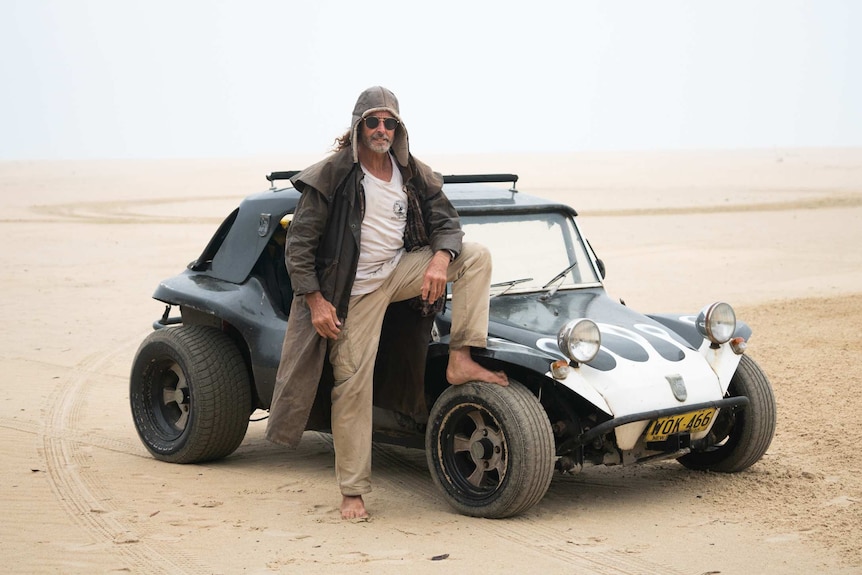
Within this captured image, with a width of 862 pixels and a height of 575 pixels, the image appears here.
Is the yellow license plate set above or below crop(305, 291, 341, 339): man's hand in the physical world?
below

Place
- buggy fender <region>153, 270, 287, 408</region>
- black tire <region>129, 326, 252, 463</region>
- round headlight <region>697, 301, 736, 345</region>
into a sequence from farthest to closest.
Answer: black tire <region>129, 326, 252, 463</region>
buggy fender <region>153, 270, 287, 408</region>
round headlight <region>697, 301, 736, 345</region>

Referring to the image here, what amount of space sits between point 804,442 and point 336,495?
9.90ft

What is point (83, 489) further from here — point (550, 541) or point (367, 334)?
point (550, 541)

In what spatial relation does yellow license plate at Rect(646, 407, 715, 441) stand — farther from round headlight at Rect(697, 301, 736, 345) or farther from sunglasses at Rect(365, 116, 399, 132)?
sunglasses at Rect(365, 116, 399, 132)

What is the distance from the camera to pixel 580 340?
5.81 meters

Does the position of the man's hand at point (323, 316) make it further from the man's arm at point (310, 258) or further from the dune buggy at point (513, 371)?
the dune buggy at point (513, 371)

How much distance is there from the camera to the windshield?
688 cm

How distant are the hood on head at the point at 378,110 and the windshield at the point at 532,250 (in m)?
1.07

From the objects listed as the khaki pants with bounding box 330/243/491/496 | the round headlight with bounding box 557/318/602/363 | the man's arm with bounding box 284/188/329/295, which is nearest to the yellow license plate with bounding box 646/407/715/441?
the round headlight with bounding box 557/318/602/363

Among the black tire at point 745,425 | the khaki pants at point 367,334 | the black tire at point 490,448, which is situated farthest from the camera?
the black tire at point 745,425

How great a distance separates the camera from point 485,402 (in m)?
5.78

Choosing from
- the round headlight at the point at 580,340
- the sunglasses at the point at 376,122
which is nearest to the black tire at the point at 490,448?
the round headlight at the point at 580,340

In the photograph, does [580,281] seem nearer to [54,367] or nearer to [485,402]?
[485,402]

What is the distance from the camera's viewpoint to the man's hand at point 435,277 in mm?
5785
